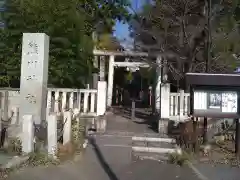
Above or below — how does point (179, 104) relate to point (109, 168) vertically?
above

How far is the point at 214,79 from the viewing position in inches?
392

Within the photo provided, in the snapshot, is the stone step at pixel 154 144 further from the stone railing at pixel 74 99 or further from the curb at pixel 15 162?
the curb at pixel 15 162

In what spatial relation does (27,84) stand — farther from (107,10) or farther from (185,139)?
(107,10)

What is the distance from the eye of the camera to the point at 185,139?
11070 mm

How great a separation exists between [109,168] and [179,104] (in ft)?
18.6

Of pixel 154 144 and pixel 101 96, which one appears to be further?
pixel 101 96

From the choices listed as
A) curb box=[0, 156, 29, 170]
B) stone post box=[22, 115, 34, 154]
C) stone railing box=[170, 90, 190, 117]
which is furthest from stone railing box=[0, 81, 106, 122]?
curb box=[0, 156, 29, 170]

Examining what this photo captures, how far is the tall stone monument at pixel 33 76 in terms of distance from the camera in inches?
429

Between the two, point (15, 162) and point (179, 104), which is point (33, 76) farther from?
point (179, 104)

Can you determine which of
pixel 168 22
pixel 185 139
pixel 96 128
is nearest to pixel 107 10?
pixel 168 22

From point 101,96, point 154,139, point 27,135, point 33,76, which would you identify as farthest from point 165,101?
point 27,135

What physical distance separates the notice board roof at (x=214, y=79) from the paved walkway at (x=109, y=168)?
228 cm

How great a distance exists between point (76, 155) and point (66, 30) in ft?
21.0

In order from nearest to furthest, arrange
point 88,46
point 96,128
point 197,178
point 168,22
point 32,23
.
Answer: point 197,178 → point 96,128 → point 32,23 → point 168,22 → point 88,46
